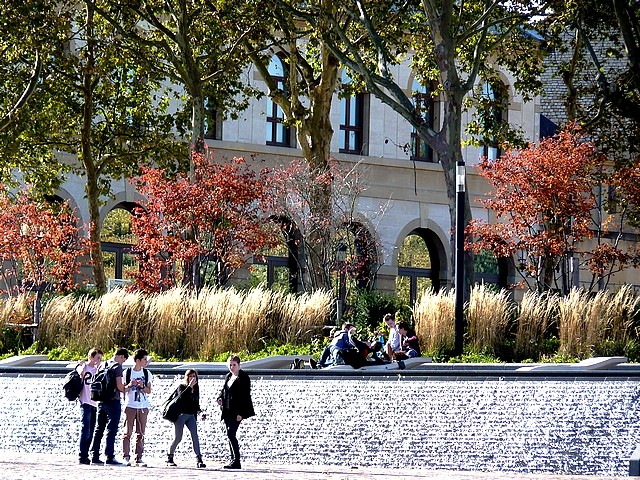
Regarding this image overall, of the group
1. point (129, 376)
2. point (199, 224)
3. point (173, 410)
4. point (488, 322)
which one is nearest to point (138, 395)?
point (129, 376)

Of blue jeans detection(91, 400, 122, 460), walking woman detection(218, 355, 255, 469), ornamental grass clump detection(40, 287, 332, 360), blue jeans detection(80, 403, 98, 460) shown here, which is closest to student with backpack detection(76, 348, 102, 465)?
blue jeans detection(80, 403, 98, 460)

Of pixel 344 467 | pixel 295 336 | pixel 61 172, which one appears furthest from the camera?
pixel 61 172

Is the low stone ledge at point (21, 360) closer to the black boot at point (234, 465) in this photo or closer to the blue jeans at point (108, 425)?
the blue jeans at point (108, 425)

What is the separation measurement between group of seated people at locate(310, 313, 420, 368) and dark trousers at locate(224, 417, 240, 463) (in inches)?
180

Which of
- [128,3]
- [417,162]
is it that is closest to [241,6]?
[128,3]

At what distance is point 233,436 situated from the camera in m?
17.0

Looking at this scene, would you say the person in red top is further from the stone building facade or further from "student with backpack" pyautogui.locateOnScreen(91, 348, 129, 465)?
the stone building facade

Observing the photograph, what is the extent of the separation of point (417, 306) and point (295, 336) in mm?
2212

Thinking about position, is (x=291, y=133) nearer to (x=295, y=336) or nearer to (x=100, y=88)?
(x=100, y=88)

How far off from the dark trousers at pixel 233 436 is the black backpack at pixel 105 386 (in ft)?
5.19

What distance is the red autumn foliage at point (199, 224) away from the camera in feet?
97.9

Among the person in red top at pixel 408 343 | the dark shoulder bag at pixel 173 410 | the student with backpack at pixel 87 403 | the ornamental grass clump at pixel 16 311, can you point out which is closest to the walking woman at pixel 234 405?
the dark shoulder bag at pixel 173 410

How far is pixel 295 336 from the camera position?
24.6 metres

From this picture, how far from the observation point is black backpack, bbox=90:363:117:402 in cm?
1756
